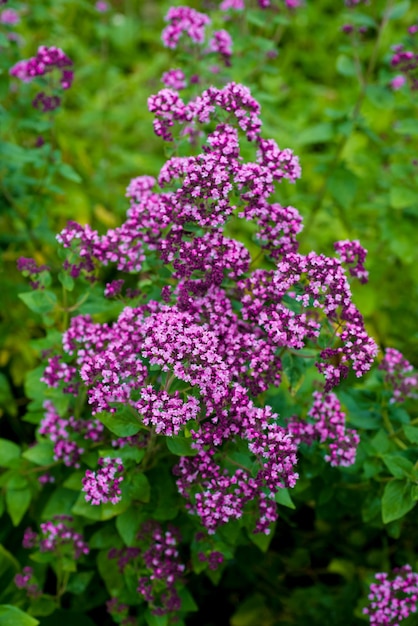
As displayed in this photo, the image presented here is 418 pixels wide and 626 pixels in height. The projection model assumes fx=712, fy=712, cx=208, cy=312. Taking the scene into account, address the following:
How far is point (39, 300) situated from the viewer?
2701 mm

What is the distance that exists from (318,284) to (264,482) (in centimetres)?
63

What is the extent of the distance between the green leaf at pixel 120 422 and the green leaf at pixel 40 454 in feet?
2.42

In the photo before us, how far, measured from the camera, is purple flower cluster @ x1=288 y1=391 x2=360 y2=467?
2557 mm

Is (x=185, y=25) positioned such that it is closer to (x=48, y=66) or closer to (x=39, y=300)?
(x=48, y=66)

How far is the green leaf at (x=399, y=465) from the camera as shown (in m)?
2.56

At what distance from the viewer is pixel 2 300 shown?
3.90 meters

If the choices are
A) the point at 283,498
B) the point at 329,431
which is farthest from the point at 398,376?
the point at 283,498

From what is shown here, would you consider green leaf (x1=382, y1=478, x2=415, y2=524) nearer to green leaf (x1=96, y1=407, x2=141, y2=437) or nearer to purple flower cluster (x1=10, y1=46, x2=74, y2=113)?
green leaf (x1=96, y1=407, x2=141, y2=437)

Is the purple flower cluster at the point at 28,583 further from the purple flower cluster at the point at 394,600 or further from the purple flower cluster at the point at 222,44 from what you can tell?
the purple flower cluster at the point at 222,44

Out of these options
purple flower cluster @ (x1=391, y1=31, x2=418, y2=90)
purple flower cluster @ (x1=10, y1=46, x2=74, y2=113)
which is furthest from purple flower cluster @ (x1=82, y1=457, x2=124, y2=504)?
purple flower cluster @ (x1=391, y1=31, x2=418, y2=90)

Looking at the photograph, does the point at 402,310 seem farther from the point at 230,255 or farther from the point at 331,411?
the point at 230,255

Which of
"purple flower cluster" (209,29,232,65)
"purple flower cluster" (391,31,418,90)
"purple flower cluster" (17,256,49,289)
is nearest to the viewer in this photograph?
"purple flower cluster" (17,256,49,289)

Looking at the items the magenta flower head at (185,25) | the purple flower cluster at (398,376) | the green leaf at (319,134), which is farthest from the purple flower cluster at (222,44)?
the purple flower cluster at (398,376)

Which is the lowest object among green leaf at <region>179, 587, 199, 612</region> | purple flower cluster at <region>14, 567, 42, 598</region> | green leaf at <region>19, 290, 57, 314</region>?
purple flower cluster at <region>14, 567, 42, 598</region>
